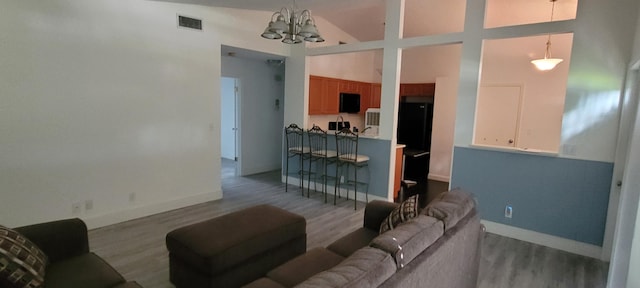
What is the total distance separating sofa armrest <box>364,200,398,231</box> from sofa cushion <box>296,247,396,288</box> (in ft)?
3.84

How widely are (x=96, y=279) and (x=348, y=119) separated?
6.01 meters

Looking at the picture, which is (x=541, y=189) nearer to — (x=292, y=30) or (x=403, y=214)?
(x=403, y=214)

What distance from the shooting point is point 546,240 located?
11.1 ft

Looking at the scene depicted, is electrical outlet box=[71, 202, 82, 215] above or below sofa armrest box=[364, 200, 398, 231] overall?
below

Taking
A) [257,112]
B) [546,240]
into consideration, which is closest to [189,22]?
[257,112]

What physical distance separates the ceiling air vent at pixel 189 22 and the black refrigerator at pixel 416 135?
4320mm

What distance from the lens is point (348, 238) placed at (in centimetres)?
239

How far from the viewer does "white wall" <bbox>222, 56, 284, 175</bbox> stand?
6.18 m

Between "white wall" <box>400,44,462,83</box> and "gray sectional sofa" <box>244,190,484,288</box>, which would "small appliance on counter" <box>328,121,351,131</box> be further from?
"gray sectional sofa" <box>244,190,484,288</box>

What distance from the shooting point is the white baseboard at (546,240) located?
10.4ft

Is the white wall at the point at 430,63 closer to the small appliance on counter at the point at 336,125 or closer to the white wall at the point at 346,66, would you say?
the white wall at the point at 346,66

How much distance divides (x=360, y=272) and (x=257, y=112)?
5.63m

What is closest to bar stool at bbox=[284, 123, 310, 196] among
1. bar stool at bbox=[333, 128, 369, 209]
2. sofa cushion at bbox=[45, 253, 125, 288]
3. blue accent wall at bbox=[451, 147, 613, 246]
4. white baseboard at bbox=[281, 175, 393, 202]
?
white baseboard at bbox=[281, 175, 393, 202]

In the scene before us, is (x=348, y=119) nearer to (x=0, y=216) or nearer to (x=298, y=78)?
(x=298, y=78)
